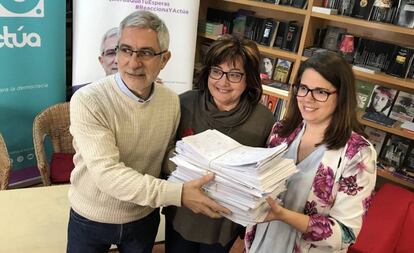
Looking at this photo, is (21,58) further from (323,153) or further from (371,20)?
(371,20)

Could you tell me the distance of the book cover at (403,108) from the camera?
2.95m

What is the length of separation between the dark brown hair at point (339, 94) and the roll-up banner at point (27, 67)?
2.15 meters

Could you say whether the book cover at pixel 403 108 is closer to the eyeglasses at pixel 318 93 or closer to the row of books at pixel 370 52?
the row of books at pixel 370 52

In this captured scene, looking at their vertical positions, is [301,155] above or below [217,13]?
below

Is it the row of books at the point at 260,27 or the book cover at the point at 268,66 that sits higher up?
the row of books at the point at 260,27

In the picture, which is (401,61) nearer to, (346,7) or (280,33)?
(346,7)

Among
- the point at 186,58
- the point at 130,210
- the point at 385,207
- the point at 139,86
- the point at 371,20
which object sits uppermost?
the point at 371,20

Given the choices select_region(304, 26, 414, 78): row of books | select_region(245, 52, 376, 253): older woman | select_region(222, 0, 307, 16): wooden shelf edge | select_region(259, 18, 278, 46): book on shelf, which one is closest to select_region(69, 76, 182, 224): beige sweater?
select_region(245, 52, 376, 253): older woman

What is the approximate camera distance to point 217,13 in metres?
3.72

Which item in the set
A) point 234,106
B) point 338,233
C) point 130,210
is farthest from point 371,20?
point 130,210

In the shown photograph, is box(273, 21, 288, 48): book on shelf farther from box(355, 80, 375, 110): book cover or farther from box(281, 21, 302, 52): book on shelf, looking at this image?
box(355, 80, 375, 110): book cover

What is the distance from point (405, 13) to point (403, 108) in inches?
28.1

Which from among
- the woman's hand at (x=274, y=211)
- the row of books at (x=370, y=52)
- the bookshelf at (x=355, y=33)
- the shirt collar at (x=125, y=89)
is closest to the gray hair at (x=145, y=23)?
the shirt collar at (x=125, y=89)

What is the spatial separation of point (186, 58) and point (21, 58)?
49.7 inches
